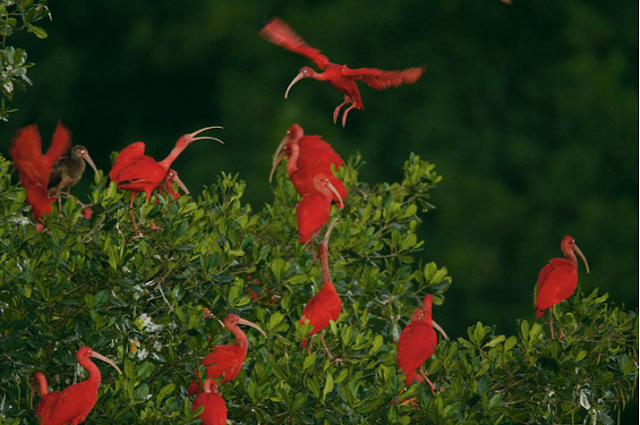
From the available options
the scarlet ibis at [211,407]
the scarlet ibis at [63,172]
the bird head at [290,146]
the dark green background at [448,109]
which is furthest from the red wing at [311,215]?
the dark green background at [448,109]

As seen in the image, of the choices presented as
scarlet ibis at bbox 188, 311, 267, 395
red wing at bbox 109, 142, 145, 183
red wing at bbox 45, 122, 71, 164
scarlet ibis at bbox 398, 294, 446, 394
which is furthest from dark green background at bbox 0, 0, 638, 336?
scarlet ibis at bbox 188, 311, 267, 395

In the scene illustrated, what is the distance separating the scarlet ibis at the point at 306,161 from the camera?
83.7 inches

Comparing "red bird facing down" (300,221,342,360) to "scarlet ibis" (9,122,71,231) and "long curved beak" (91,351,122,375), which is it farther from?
"scarlet ibis" (9,122,71,231)

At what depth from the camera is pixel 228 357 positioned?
1.71 metres

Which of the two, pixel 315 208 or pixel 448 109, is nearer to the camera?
pixel 315 208

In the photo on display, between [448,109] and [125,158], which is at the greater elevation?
[125,158]

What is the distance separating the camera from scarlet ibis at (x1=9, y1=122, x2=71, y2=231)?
2.22 metres

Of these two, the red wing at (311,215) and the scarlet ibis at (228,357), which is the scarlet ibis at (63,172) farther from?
the scarlet ibis at (228,357)

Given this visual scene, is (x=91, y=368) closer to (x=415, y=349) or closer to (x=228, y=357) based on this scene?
(x=228, y=357)

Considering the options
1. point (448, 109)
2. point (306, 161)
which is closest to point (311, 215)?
point (306, 161)

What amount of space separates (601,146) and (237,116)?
7.35 ft

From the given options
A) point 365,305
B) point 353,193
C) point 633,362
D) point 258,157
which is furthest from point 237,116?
point 633,362

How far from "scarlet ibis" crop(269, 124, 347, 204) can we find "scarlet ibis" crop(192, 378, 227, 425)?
611 mm

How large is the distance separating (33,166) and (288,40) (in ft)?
2.57
